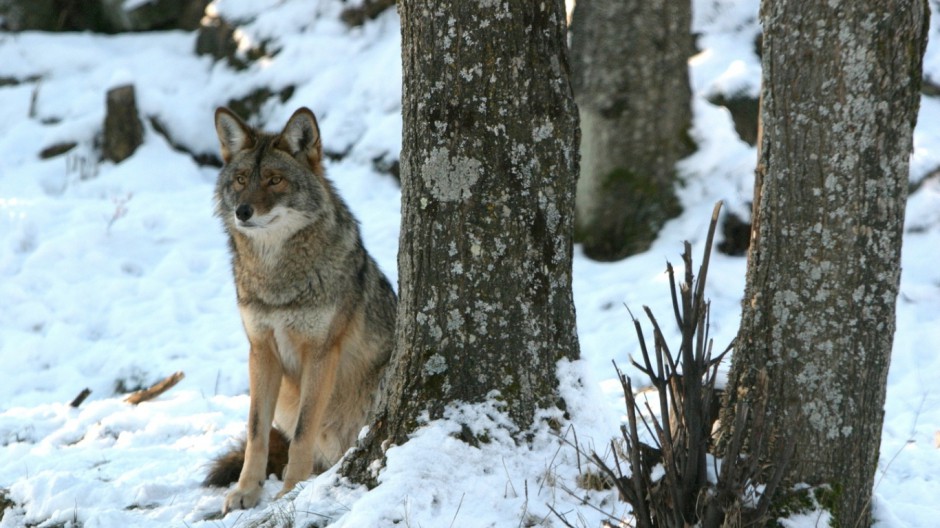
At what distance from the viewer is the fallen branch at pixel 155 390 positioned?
670 centimetres

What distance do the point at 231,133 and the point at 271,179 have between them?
1.43ft

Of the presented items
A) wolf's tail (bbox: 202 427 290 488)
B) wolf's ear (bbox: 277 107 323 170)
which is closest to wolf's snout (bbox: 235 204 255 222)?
wolf's ear (bbox: 277 107 323 170)

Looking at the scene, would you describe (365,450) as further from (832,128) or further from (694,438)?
(832,128)

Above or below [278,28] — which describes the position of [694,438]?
below

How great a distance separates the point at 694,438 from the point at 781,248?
93 centimetres

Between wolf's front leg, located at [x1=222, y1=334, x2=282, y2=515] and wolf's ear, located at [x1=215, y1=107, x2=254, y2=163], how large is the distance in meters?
1.13

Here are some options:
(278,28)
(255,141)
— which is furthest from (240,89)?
(255,141)

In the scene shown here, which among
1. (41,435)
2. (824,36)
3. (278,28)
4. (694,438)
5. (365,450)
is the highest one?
(278,28)

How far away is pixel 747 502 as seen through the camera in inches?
130

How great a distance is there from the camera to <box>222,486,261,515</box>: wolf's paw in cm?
484

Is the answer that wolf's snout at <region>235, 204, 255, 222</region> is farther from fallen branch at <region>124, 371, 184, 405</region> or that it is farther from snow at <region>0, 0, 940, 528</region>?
fallen branch at <region>124, 371, 184, 405</region>

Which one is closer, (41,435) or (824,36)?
(824,36)

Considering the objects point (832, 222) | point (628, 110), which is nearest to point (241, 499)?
point (832, 222)

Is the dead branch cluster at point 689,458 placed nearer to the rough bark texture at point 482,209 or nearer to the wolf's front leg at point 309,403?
the rough bark texture at point 482,209
